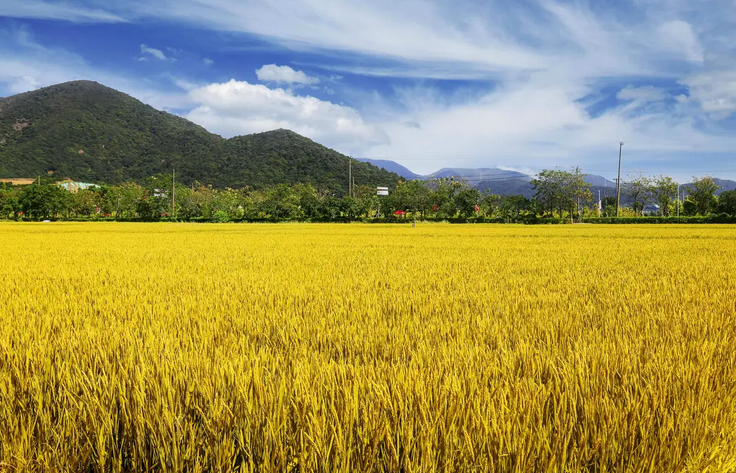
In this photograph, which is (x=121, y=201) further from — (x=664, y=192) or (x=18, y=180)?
(x=664, y=192)

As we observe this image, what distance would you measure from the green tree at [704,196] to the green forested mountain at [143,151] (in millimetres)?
49845

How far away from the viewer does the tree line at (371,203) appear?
171 ft

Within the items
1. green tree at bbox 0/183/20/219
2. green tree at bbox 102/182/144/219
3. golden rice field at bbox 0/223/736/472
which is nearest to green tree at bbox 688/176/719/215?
golden rice field at bbox 0/223/736/472

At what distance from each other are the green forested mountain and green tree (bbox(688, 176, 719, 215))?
164 ft

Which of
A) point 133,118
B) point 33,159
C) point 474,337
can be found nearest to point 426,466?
point 474,337

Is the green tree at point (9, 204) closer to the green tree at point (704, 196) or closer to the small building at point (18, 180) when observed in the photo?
the small building at point (18, 180)

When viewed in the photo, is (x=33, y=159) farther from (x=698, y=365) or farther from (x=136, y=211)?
(x=698, y=365)

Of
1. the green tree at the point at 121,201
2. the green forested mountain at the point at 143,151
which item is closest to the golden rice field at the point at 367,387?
the green tree at the point at 121,201

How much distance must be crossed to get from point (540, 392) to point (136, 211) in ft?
215

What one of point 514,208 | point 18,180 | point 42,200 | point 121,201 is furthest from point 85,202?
point 514,208

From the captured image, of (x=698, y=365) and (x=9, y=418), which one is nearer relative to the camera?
(x=9, y=418)

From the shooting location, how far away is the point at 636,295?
4.24 m

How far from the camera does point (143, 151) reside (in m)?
91.0

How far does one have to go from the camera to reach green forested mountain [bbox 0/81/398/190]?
266 feet
